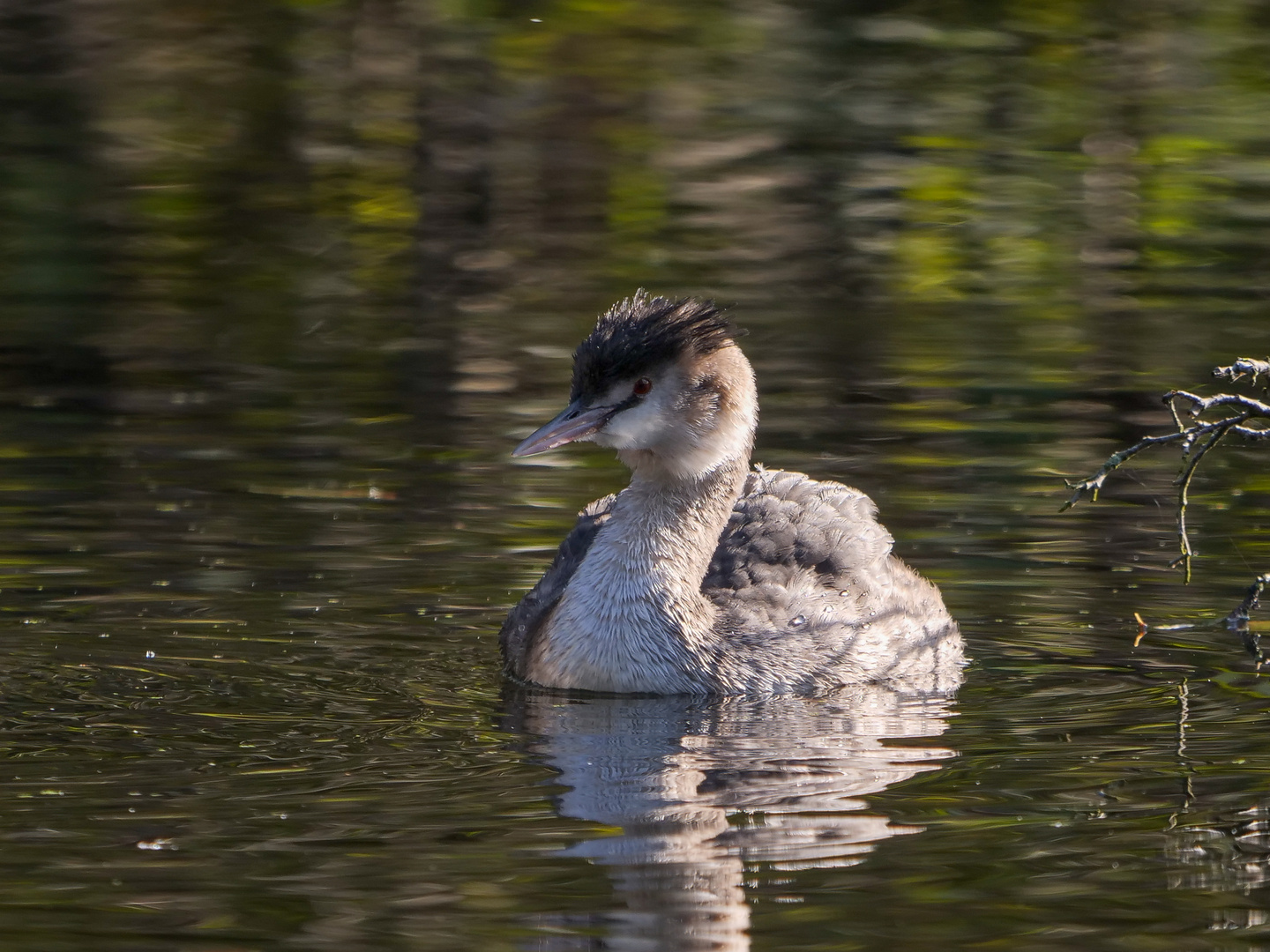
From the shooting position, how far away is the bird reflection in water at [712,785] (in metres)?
5.49

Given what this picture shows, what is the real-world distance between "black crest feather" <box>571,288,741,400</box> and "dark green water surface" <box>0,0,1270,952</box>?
119 cm

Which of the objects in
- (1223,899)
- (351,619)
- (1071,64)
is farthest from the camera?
(1071,64)

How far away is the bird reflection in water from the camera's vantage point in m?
5.49

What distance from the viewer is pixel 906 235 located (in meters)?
18.7

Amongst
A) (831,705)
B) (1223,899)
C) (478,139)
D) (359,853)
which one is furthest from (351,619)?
(478,139)

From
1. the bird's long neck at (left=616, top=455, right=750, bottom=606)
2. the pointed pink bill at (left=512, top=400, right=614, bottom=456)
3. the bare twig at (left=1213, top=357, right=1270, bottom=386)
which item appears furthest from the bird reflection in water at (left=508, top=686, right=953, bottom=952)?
the bare twig at (left=1213, top=357, right=1270, bottom=386)

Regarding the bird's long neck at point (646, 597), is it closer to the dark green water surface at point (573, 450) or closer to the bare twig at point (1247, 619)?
the dark green water surface at point (573, 450)

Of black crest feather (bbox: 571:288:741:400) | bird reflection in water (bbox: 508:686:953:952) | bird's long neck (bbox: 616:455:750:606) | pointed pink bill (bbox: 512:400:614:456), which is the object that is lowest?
bird reflection in water (bbox: 508:686:953:952)

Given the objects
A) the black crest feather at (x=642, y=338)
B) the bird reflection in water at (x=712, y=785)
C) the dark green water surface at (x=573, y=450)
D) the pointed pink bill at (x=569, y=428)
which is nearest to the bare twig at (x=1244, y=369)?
the dark green water surface at (x=573, y=450)

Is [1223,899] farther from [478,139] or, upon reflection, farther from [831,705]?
[478,139]

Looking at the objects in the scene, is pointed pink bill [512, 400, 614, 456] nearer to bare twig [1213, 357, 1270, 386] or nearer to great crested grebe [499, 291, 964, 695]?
great crested grebe [499, 291, 964, 695]

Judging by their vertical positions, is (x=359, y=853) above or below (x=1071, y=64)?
below

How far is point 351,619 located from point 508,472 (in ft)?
8.86

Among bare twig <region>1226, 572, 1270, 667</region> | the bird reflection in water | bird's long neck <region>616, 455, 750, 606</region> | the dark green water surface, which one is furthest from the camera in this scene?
bird's long neck <region>616, 455, 750, 606</region>
